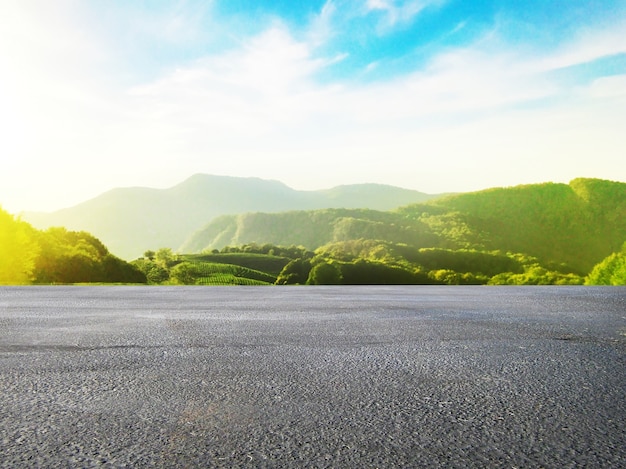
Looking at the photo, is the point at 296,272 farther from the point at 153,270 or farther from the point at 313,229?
the point at 313,229

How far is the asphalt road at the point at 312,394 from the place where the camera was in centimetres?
298

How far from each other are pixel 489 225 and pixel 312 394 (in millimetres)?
116269

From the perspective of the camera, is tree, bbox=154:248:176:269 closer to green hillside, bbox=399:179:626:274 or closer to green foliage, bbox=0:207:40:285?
green foliage, bbox=0:207:40:285

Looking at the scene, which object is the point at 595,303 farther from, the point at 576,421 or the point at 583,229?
the point at 583,229

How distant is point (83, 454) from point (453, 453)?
1.79m

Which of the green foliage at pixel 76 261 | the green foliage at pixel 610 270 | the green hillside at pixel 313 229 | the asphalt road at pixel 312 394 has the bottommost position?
the green foliage at pixel 610 270

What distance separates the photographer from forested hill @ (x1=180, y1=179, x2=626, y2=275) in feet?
349

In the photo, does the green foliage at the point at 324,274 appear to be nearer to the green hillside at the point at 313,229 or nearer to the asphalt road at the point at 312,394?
the asphalt road at the point at 312,394

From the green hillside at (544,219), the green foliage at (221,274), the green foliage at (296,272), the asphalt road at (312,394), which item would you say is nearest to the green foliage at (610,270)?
the green foliage at (296,272)

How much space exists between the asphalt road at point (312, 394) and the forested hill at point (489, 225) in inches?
3709

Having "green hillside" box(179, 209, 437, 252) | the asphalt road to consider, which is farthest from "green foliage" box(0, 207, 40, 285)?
"green hillside" box(179, 209, 437, 252)

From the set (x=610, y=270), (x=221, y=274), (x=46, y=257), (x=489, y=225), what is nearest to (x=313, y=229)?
(x=489, y=225)

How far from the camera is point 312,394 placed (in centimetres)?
420

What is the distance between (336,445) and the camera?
3066 mm
